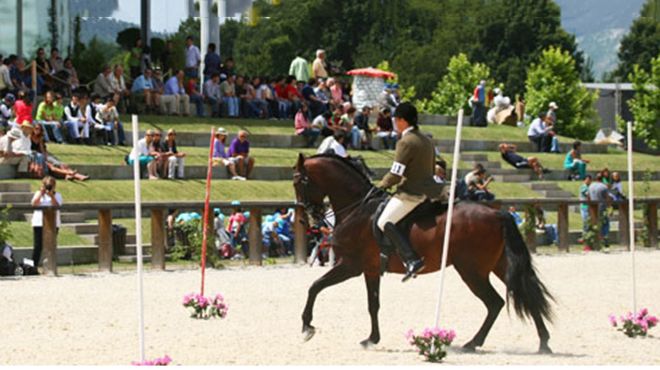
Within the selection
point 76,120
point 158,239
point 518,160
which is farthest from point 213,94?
point 158,239

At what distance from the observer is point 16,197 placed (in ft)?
81.1

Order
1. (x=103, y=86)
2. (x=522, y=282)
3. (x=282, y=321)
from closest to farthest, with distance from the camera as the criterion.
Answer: (x=522, y=282)
(x=282, y=321)
(x=103, y=86)

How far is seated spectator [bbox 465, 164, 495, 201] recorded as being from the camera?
2719 centimetres

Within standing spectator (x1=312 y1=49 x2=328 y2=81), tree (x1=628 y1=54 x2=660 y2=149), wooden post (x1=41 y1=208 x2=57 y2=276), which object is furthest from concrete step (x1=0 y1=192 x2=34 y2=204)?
tree (x1=628 y1=54 x2=660 y2=149)

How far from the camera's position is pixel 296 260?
81.8 feet

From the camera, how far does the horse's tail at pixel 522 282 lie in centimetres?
1304

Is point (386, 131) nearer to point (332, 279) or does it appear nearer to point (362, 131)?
point (362, 131)

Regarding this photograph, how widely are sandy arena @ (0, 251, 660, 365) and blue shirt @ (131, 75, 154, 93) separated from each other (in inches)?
418

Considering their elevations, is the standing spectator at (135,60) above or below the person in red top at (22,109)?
above

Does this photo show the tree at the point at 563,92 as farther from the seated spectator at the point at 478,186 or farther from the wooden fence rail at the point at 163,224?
the seated spectator at the point at 478,186

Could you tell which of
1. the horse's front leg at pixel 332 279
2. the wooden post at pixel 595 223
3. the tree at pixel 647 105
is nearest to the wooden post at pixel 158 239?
the horse's front leg at pixel 332 279

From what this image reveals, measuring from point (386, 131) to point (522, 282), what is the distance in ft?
73.8

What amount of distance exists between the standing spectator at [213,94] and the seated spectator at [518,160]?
736 centimetres

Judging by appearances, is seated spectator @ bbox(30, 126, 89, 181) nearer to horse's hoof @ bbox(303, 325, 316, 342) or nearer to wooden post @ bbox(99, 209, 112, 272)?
wooden post @ bbox(99, 209, 112, 272)
